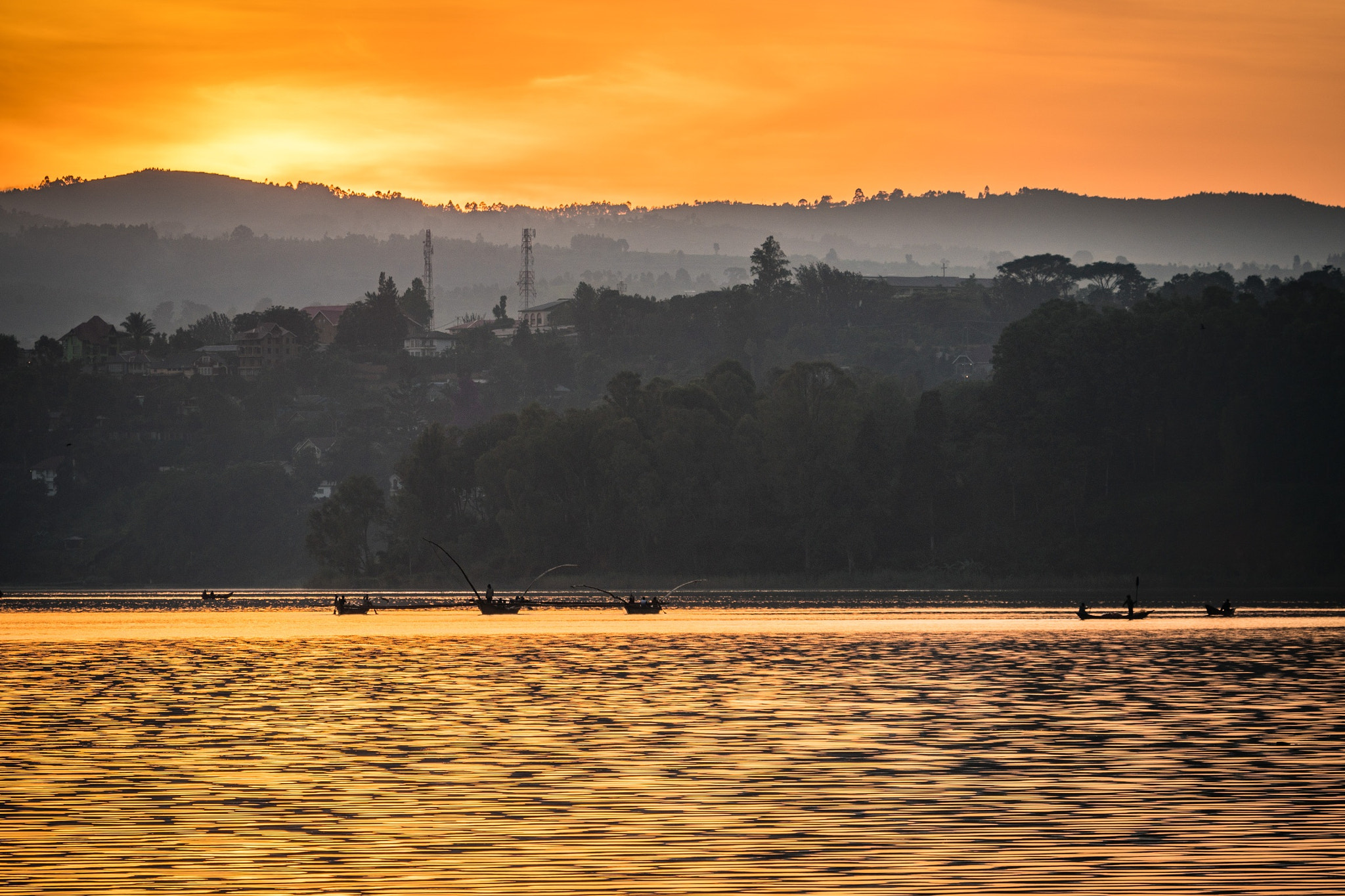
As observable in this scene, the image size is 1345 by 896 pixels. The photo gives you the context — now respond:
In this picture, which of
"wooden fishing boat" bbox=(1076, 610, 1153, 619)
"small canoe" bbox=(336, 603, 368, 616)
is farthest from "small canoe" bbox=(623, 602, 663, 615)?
"wooden fishing boat" bbox=(1076, 610, 1153, 619)

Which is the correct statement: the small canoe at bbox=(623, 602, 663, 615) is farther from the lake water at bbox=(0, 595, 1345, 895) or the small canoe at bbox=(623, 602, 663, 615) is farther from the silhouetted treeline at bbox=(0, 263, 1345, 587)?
the silhouetted treeline at bbox=(0, 263, 1345, 587)

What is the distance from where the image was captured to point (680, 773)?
3341 centimetres

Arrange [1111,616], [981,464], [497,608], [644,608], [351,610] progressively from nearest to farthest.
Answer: [1111,616]
[497,608]
[644,608]
[351,610]
[981,464]

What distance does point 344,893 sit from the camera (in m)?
22.0

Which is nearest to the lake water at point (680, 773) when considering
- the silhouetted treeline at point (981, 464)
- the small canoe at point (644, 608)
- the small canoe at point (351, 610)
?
the small canoe at point (644, 608)

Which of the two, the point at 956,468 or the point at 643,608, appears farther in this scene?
the point at 956,468

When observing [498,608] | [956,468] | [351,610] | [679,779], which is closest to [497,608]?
[498,608]

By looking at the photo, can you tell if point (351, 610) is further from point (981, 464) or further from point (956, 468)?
point (981, 464)

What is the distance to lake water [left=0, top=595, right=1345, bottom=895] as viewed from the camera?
77.7 feet

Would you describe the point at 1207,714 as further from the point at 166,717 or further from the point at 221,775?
the point at 166,717

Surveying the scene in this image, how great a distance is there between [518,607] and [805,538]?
195 feet

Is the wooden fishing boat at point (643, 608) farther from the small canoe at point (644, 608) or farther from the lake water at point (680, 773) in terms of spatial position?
the lake water at point (680, 773)

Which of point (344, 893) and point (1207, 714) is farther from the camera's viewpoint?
point (1207, 714)

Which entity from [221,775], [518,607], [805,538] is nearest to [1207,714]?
[221,775]
